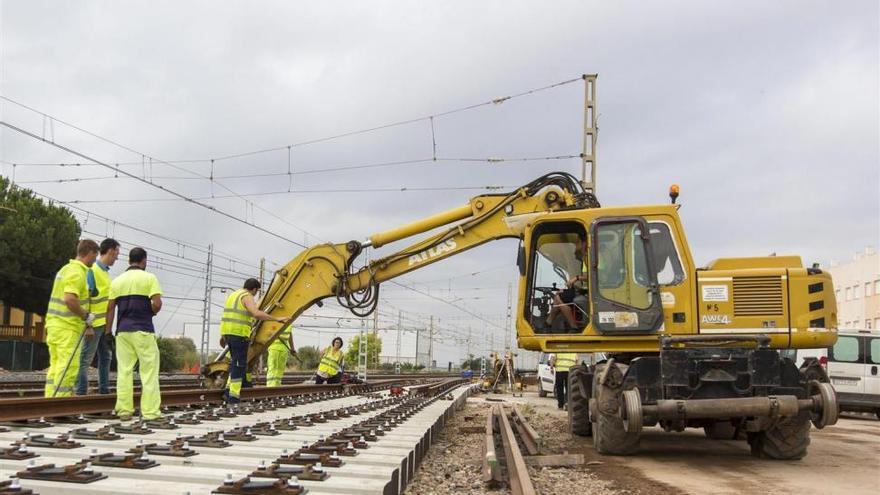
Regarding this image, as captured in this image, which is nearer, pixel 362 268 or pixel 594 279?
pixel 594 279

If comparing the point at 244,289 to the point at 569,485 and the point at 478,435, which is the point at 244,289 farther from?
the point at 569,485

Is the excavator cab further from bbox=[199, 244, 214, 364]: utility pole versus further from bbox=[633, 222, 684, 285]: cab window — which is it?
bbox=[199, 244, 214, 364]: utility pole

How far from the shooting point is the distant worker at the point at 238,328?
9812 millimetres

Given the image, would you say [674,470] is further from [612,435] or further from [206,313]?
[206,313]

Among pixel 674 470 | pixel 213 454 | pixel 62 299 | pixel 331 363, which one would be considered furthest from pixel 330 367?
pixel 213 454

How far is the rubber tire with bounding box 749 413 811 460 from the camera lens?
8.01 meters

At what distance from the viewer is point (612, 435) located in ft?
26.2

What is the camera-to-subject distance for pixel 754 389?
7449mm

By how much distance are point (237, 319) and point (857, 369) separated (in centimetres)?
1442

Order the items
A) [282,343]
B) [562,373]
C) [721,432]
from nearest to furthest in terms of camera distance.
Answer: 1. [721,432]
2. [282,343]
3. [562,373]

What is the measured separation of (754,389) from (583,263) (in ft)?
7.55

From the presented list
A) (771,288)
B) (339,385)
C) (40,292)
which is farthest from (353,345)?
(771,288)

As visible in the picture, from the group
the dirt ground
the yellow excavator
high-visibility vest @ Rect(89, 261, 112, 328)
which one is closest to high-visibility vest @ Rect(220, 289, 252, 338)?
high-visibility vest @ Rect(89, 261, 112, 328)

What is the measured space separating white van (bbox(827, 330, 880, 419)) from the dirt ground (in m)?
6.95
